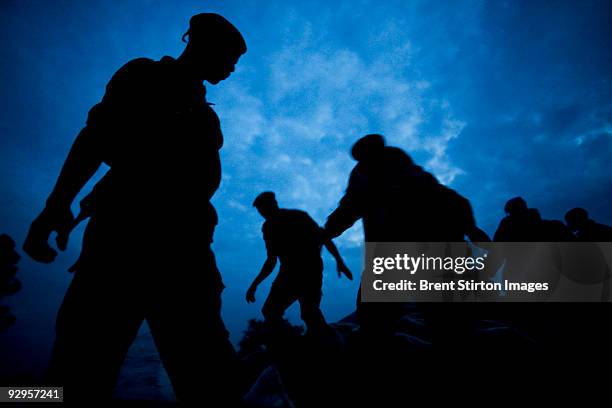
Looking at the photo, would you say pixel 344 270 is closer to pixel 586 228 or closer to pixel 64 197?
pixel 64 197

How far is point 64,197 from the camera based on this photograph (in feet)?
3.89

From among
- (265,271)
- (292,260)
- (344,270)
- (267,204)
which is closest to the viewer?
(344,270)

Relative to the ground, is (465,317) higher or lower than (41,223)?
lower

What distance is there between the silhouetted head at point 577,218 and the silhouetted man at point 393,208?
15.0 ft

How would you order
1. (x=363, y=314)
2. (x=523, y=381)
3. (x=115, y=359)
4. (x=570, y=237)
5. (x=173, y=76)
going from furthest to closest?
(x=570, y=237)
(x=363, y=314)
(x=523, y=381)
(x=173, y=76)
(x=115, y=359)

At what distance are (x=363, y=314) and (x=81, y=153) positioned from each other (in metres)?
2.81

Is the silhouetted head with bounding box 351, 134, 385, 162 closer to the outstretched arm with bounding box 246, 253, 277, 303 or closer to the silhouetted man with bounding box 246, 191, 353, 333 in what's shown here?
the silhouetted man with bounding box 246, 191, 353, 333

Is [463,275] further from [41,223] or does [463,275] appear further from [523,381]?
[41,223]

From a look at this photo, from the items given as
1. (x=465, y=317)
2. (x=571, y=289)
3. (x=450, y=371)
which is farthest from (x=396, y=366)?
(x=571, y=289)

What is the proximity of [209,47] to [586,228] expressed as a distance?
773cm

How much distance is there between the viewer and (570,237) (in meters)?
4.53

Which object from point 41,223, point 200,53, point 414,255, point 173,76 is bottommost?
point 41,223

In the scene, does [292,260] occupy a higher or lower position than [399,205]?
lower

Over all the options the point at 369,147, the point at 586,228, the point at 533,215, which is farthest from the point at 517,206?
the point at 369,147
